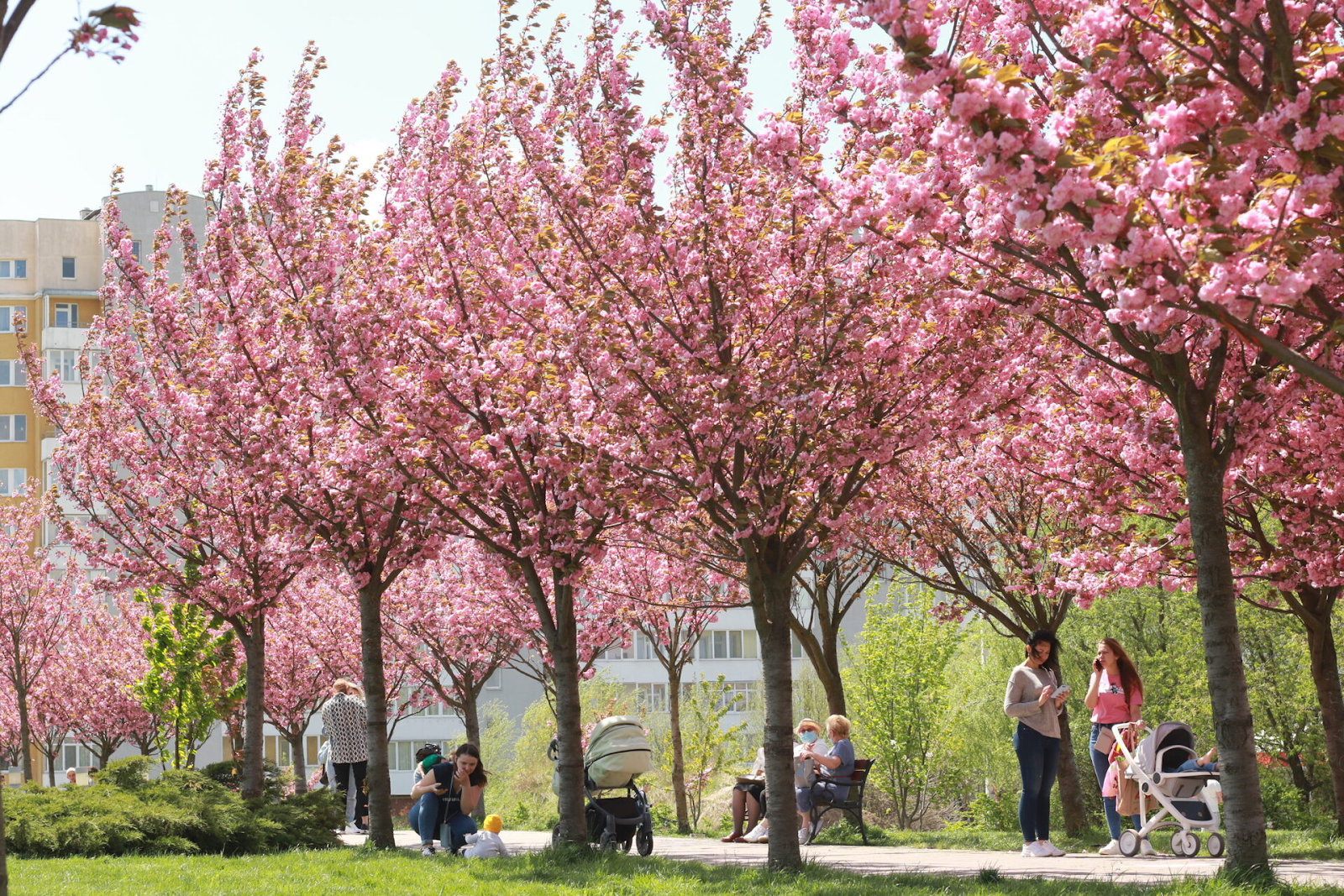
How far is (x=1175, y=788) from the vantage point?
11484 millimetres

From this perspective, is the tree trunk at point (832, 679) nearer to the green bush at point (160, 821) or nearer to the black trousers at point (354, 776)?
the black trousers at point (354, 776)

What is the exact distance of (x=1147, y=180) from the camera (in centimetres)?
486

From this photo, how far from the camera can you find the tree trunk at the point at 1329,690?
12.7 metres

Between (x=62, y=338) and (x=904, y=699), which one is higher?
(x=62, y=338)

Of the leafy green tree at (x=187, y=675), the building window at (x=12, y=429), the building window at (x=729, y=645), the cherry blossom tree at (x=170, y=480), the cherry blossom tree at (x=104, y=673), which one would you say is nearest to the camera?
the cherry blossom tree at (x=170, y=480)

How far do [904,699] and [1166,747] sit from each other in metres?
19.9

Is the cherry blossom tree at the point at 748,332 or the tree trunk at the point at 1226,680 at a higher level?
the cherry blossom tree at the point at 748,332

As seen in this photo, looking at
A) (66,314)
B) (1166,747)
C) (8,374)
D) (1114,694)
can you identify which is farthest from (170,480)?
(66,314)

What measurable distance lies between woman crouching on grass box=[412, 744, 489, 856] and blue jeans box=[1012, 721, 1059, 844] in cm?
535

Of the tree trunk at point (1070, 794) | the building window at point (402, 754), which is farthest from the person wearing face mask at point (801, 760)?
the building window at point (402, 754)

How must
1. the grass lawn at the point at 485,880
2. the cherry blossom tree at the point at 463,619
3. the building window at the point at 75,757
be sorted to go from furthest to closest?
the building window at the point at 75,757, the cherry blossom tree at the point at 463,619, the grass lawn at the point at 485,880

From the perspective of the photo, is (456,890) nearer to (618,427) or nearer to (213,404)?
(618,427)

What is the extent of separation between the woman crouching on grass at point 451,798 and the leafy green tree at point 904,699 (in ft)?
58.4

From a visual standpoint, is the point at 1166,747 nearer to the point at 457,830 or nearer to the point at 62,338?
the point at 457,830
